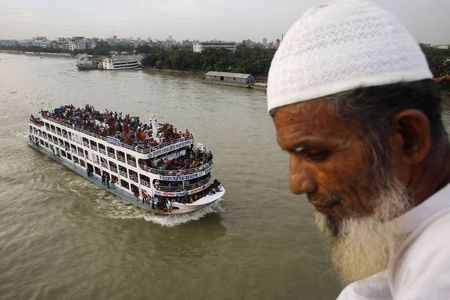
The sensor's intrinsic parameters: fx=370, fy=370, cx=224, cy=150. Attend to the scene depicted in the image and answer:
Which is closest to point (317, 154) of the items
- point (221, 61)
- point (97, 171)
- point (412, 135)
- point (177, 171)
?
point (412, 135)

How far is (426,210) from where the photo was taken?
76 centimetres

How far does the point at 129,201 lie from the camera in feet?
52.5

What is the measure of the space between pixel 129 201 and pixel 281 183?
679 centimetres

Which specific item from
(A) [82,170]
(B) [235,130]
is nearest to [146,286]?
(A) [82,170]

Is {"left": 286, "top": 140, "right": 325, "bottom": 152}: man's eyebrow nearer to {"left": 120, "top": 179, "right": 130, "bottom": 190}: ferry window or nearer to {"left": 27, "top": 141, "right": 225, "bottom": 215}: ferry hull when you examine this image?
{"left": 27, "top": 141, "right": 225, "bottom": 215}: ferry hull

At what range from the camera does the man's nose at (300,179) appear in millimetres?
900

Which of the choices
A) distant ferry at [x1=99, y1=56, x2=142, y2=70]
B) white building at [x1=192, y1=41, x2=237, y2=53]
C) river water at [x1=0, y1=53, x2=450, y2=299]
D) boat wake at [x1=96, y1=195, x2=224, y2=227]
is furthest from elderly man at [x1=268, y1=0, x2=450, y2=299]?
white building at [x1=192, y1=41, x2=237, y2=53]

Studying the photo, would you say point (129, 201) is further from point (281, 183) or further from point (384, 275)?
point (384, 275)

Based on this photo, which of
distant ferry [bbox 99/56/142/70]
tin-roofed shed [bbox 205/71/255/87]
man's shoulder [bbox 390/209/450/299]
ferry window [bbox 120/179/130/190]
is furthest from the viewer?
distant ferry [bbox 99/56/142/70]

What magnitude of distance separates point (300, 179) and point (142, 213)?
15.0m

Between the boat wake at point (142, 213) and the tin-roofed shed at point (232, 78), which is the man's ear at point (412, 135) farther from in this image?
the tin-roofed shed at point (232, 78)

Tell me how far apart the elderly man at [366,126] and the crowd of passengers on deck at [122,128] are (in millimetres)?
14667

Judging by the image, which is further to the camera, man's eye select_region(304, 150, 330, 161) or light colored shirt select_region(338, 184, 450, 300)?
man's eye select_region(304, 150, 330, 161)

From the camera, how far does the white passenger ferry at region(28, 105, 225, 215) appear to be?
48.0 feet
